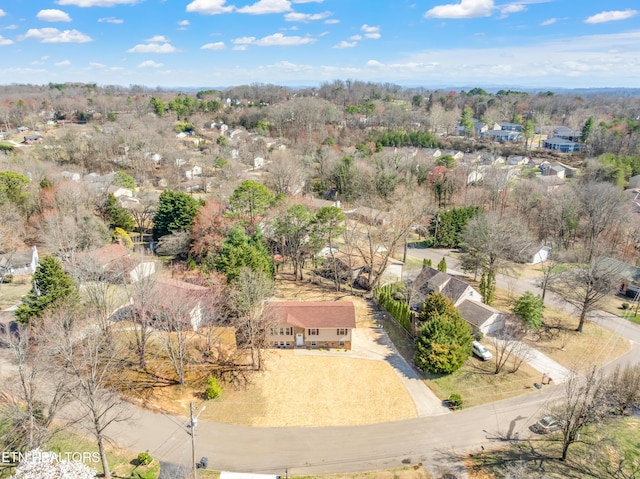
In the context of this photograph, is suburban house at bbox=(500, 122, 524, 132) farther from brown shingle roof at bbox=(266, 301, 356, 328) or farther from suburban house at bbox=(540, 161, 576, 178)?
brown shingle roof at bbox=(266, 301, 356, 328)

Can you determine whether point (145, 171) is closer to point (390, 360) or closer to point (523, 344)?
point (390, 360)

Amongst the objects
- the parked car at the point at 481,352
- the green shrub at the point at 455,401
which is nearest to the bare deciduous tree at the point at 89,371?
the green shrub at the point at 455,401

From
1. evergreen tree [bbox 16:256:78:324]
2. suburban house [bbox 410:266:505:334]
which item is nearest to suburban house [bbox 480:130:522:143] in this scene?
suburban house [bbox 410:266:505:334]

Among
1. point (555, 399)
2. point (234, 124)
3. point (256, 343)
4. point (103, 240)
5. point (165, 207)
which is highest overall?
point (234, 124)

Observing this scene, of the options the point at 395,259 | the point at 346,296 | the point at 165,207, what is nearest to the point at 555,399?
the point at 346,296

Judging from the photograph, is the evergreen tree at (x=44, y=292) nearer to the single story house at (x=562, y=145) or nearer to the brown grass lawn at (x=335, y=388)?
the brown grass lawn at (x=335, y=388)

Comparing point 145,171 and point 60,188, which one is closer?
point 60,188
